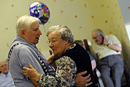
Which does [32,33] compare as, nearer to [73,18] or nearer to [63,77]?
[63,77]

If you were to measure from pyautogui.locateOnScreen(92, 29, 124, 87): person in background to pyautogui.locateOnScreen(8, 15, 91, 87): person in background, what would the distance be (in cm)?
223

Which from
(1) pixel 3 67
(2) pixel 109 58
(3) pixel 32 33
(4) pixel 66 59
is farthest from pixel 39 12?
(2) pixel 109 58

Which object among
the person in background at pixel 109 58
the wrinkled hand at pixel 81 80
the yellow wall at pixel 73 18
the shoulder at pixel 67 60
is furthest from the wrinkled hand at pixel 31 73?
the yellow wall at pixel 73 18

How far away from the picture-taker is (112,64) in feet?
12.6

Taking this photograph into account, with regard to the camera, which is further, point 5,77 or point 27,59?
point 5,77

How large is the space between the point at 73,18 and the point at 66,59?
3.07 m

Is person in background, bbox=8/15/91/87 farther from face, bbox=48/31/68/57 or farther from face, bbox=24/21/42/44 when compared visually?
face, bbox=48/31/68/57

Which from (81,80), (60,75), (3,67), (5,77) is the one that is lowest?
(5,77)

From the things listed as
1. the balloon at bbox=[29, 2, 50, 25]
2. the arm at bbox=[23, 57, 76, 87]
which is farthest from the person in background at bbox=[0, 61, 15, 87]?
the arm at bbox=[23, 57, 76, 87]

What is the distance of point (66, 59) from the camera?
58.1 inches

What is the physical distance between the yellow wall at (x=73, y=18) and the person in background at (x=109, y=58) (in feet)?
1.07

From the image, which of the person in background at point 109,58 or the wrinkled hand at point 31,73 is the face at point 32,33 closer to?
the wrinkled hand at point 31,73

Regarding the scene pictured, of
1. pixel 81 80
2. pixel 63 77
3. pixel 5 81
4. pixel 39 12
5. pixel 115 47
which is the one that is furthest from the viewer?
pixel 115 47

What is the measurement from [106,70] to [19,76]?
8.33 ft
